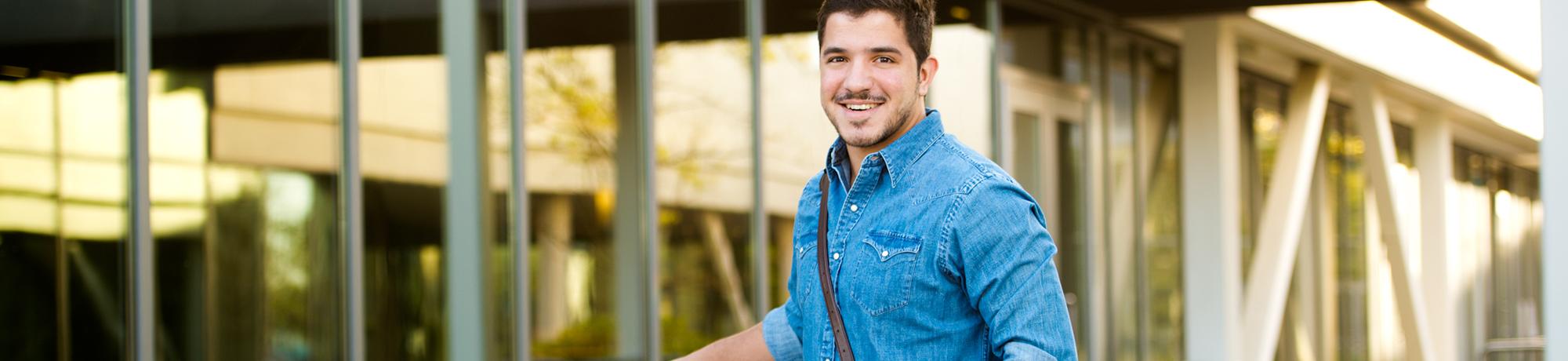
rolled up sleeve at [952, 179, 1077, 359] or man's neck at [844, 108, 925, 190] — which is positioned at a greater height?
man's neck at [844, 108, 925, 190]

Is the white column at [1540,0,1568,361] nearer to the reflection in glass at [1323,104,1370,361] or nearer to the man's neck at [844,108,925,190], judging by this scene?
the man's neck at [844,108,925,190]

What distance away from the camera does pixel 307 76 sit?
6.27 meters

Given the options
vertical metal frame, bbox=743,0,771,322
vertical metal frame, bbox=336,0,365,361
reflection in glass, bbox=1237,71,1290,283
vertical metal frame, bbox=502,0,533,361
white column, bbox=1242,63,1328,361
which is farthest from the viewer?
reflection in glass, bbox=1237,71,1290,283

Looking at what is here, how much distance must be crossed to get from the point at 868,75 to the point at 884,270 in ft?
0.82

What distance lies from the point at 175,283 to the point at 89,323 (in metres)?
0.35

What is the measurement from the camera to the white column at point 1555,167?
582 cm

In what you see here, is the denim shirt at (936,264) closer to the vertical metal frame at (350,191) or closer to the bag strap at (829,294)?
the bag strap at (829,294)

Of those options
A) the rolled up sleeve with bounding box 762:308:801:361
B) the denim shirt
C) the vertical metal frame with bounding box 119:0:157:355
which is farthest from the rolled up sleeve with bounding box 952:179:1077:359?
the vertical metal frame with bounding box 119:0:157:355

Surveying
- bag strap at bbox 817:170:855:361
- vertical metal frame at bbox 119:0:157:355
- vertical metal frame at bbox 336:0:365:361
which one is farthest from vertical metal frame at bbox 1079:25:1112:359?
bag strap at bbox 817:170:855:361

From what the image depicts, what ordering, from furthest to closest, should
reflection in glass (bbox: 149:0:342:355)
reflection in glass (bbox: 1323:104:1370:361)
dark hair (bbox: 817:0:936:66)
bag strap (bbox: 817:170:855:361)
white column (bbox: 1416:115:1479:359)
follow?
reflection in glass (bbox: 1323:104:1370:361), white column (bbox: 1416:115:1479:359), reflection in glass (bbox: 149:0:342:355), bag strap (bbox: 817:170:855:361), dark hair (bbox: 817:0:936:66)

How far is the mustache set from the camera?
2.11 meters

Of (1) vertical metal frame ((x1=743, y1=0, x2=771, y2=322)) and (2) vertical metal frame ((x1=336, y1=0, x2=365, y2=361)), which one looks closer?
(2) vertical metal frame ((x1=336, y1=0, x2=365, y2=361))

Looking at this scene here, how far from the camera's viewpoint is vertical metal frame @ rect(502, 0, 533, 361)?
291 inches

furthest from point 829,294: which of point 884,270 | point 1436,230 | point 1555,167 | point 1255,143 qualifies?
point 1436,230
